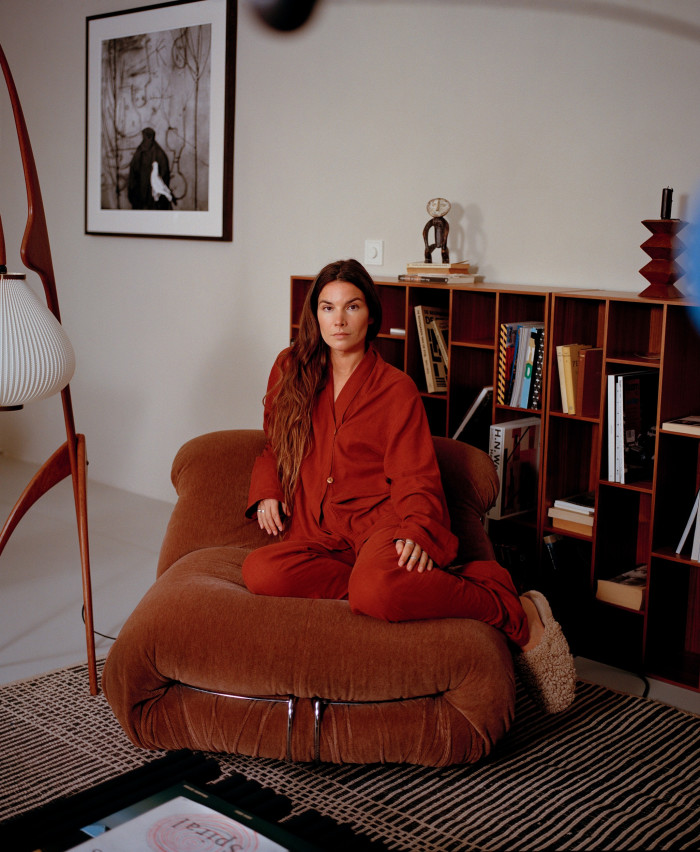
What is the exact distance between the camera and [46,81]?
189 inches

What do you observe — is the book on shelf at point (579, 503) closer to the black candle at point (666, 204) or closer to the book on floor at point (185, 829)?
the black candle at point (666, 204)

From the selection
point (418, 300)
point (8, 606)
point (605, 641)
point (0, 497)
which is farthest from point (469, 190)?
point (0, 497)

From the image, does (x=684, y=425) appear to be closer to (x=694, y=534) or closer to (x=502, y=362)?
(x=694, y=534)

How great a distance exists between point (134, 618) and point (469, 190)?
6.40 feet

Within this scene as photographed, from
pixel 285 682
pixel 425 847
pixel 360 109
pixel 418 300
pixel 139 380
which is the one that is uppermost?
pixel 360 109

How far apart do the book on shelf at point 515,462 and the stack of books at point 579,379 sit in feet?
0.68

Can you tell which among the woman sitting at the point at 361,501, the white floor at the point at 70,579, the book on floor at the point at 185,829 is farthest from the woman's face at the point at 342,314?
the book on floor at the point at 185,829

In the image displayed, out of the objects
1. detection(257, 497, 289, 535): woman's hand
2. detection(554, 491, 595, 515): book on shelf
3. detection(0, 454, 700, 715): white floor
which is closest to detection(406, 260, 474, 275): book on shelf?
detection(554, 491, 595, 515): book on shelf

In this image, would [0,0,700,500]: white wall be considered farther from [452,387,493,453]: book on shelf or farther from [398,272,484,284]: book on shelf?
[452,387,493,453]: book on shelf

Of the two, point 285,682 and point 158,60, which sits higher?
point 158,60

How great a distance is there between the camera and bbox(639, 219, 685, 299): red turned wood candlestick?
2525mm

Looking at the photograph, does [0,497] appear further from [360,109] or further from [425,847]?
[425,847]

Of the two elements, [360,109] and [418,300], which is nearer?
[418,300]

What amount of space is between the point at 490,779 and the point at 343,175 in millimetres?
2412
